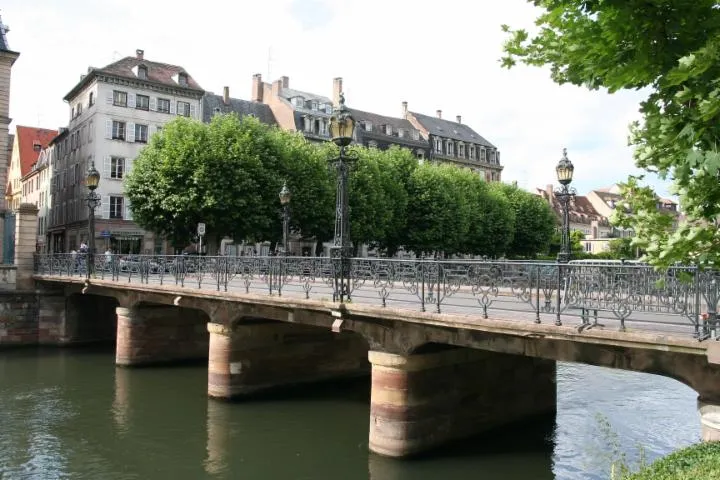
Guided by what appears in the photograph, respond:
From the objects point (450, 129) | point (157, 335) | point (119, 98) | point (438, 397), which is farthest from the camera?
point (450, 129)

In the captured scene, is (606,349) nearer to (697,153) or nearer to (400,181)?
(697,153)

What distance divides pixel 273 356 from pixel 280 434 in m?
4.33

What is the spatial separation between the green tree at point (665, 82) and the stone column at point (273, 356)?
1508 centimetres

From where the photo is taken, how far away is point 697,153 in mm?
4582

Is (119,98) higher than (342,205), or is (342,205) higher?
(119,98)

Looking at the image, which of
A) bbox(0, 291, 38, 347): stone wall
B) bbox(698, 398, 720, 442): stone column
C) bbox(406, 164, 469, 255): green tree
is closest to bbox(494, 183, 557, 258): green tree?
bbox(406, 164, 469, 255): green tree

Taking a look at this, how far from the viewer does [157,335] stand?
83.0 feet

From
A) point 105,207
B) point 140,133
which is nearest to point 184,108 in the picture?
point 140,133

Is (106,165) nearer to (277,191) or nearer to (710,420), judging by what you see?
(277,191)

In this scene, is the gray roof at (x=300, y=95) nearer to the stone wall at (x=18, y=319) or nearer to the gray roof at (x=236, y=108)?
the gray roof at (x=236, y=108)

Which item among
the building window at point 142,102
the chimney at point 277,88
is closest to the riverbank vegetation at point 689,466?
the building window at point 142,102

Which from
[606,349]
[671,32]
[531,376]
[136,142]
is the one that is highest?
[136,142]

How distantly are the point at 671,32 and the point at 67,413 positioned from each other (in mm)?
18283

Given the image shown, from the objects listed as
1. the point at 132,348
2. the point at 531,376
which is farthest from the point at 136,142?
the point at 531,376
